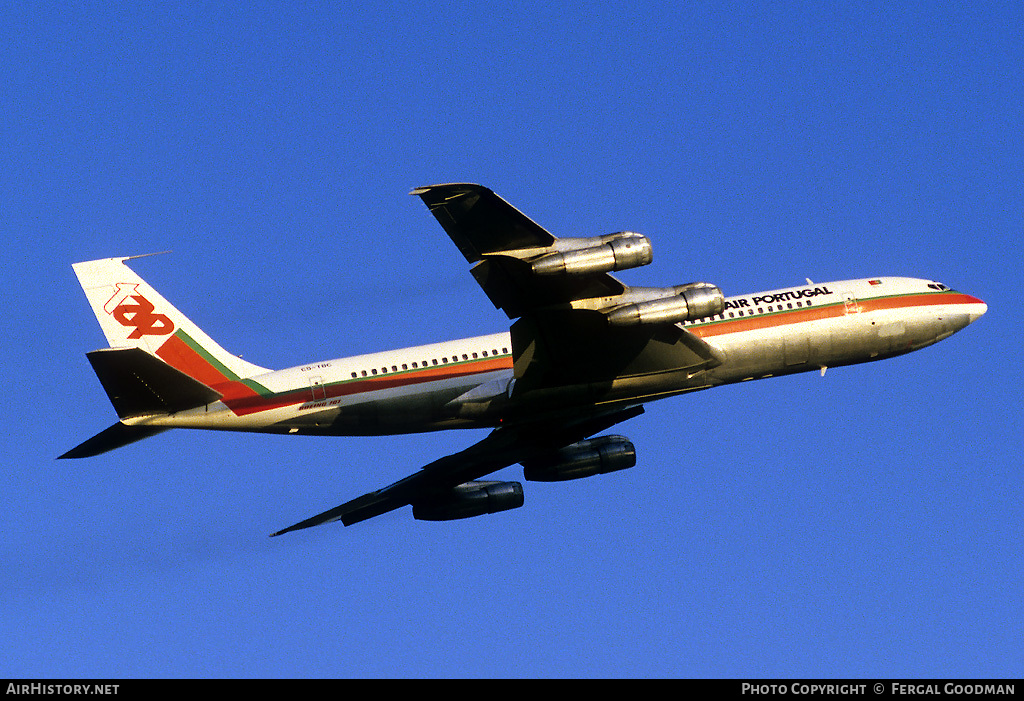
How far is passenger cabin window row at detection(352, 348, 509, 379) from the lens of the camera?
4034 cm

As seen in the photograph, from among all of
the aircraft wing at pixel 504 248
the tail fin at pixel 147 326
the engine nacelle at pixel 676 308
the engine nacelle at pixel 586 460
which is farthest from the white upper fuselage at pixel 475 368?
the engine nacelle at pixel 586 460

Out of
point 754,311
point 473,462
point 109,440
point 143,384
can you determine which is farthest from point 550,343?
point 109,440

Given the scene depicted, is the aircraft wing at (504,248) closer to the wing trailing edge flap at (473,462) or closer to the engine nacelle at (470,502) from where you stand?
the wing trailing edge flap at (473,462)

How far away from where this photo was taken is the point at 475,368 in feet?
135

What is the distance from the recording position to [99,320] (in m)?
41.6

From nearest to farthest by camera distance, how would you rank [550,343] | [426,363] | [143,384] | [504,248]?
[504,248], [143,384], [550,343], [426,363]

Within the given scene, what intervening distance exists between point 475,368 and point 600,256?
827cm

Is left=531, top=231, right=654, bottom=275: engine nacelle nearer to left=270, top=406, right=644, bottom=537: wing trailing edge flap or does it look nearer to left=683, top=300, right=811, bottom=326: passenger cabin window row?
left=683, top=300, right=811, bottom=326: passenger cabin window row

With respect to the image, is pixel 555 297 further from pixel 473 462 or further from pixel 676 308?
pixel 473 462

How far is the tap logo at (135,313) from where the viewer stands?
41.9 metres

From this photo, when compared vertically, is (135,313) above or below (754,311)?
above

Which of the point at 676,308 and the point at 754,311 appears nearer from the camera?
the point at 676,308

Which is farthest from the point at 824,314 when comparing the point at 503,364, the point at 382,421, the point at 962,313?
the point at 382,421
